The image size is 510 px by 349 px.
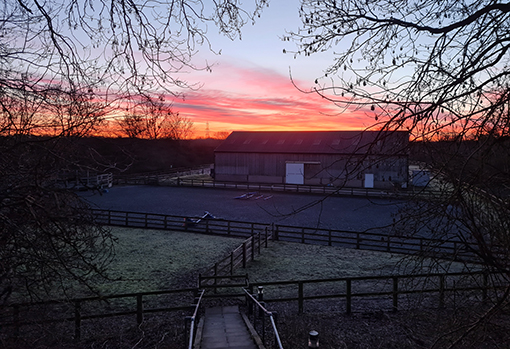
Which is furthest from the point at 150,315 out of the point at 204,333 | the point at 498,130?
the point at 498,130

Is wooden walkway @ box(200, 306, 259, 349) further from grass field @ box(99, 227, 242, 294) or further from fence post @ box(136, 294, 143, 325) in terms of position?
grass field @ box(99, 227, 242, 294)

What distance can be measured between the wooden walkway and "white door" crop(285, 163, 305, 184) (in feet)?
98.3

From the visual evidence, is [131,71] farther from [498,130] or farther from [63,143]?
[498,130]

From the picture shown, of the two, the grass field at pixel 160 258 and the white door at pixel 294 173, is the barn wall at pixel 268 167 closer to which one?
the white door at pixel 294 173

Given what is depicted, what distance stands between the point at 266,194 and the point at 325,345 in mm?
25687

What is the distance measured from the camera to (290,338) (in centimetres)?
729

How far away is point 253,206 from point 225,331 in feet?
64.3

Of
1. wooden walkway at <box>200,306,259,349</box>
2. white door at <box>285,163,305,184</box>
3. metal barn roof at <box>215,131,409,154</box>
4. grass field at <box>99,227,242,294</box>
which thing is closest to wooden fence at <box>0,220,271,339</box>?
wooden walkway at <box>200,306,259,349</box>

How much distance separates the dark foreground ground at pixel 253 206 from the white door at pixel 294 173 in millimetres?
5484

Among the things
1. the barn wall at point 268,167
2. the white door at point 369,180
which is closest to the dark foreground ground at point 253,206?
the barn wall at point 268,167

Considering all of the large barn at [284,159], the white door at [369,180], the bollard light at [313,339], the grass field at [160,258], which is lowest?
the grass field at [160,258]

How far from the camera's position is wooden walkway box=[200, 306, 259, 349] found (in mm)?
6050

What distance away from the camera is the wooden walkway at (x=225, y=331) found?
6050 mm

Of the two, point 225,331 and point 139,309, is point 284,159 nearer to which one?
point 139,309
